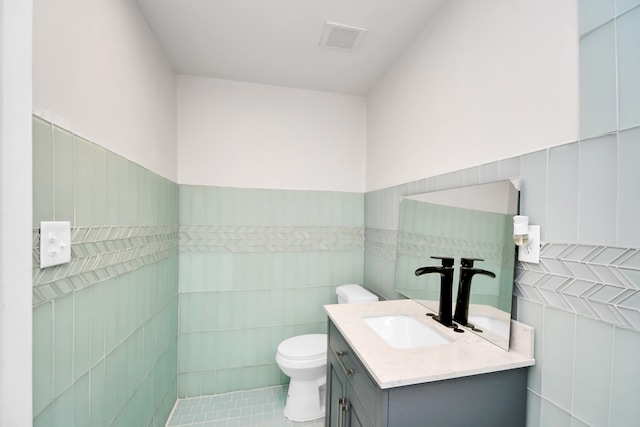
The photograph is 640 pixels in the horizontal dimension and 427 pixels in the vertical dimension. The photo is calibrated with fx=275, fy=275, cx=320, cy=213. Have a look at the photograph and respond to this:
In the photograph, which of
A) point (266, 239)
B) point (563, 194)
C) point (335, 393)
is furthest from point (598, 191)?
point (266, 239)

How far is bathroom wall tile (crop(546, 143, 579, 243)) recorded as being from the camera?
Result: 33.2 inches

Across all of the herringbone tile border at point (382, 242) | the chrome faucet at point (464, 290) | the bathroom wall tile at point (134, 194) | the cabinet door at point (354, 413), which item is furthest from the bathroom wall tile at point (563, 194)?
the bathroom wall tile at point (134, 194)

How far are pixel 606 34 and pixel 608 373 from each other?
0.93m

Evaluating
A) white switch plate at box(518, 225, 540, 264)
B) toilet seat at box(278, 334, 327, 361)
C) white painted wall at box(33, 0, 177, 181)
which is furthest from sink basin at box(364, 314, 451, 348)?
white painted wall at box(33, 0, 177, 181)

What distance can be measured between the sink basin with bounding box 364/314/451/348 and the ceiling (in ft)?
5.28

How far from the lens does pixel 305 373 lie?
5.98ft

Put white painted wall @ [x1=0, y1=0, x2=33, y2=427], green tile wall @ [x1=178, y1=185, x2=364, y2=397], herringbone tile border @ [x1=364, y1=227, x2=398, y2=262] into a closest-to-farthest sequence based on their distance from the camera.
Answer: white painted wall @ [x1=0, y1=0, x2=33, y2=427] < herringbone tile border @ [x1=364, y1=227, x2=398, y2=262] < green tile wall @ [x1=178, y1=185, x2=364, y2=397]

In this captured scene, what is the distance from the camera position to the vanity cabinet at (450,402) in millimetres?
866

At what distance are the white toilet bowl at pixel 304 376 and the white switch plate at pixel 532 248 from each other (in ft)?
4.52

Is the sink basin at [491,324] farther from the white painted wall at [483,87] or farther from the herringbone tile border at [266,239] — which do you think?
the herringbone tile border at [266,239]

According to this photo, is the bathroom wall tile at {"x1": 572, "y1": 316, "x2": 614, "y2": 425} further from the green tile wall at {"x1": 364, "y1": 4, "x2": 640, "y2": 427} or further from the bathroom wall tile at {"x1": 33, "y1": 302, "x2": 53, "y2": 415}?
the bathroom wall tile at {"x1": 33, "y1": 302, "x2": 53, "y2": 415}

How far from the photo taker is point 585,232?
2.66ft

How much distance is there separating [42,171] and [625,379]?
1655 millimetres

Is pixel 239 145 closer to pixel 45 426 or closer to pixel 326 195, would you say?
pixel 326 195
